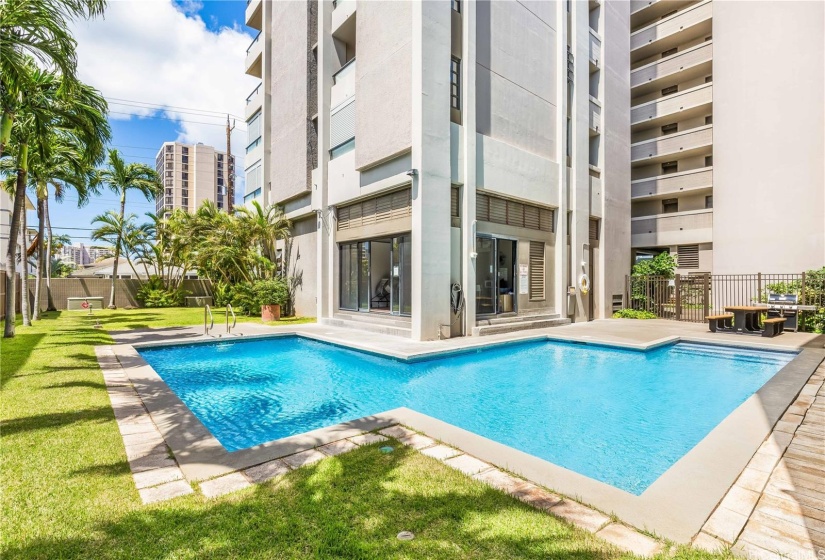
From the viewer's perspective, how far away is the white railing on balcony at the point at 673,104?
21562 mm

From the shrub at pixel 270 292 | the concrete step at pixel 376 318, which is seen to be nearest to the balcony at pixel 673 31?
the concrete step at pixel 376 318

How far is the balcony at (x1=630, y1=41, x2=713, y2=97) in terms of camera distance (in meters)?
21.8

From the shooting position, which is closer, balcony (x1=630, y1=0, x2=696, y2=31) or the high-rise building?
the high-rise building

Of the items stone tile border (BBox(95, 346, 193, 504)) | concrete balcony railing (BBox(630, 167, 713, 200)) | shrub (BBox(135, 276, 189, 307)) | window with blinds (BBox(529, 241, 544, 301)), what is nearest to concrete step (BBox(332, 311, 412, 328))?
window with blinds (BBox(529, 241, 544, 301))

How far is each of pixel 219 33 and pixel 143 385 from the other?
2331 cm

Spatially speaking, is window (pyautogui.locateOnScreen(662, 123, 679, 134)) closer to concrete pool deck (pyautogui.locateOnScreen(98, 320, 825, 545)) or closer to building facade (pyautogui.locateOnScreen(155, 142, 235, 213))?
concrete pool deck (pyautogui.locateOnScreen(98, 320, 825, 545))

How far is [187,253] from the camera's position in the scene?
2284 centimetres

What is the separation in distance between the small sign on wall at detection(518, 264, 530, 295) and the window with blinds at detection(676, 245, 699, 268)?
1346cm

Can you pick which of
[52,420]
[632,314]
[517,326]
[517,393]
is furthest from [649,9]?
[52,420]

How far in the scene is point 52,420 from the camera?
4.43m

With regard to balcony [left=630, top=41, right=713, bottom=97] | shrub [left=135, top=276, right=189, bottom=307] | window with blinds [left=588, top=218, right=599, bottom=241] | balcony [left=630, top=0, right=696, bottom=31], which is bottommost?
shrub [left=135, top=276, right=189, bottom=307]

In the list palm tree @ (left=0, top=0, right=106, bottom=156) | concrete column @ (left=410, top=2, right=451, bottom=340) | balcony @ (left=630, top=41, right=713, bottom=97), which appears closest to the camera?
Result: palm tree @ (left=0, top=0, right=106, bottom=156)

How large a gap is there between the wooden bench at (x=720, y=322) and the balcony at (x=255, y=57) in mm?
23172

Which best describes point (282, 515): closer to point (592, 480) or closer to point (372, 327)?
point (592, 480)
